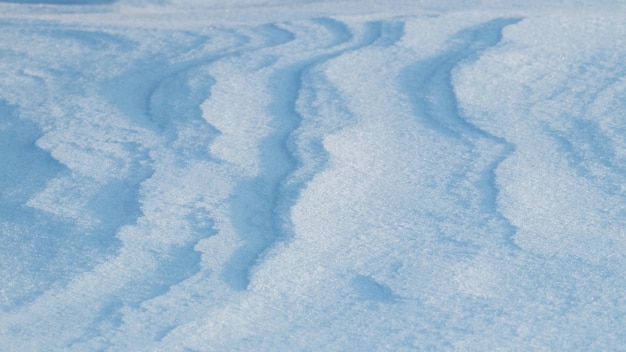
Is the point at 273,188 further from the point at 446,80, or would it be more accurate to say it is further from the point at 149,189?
the point at 446,80

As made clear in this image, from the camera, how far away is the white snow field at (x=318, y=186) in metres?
0.58

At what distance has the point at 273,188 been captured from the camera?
2.43 feet

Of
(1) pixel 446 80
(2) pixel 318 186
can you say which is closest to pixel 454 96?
(1) pixel 446 80

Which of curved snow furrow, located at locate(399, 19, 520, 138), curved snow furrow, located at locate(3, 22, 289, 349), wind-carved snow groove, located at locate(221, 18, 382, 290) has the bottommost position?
curved snow furrow, located at locate(3, 22, 289, 349)

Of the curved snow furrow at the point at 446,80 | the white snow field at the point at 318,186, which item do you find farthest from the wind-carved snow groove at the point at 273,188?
the curved snow furrow at the point at 446,80

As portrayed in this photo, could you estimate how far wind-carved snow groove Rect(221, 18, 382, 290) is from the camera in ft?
2.10

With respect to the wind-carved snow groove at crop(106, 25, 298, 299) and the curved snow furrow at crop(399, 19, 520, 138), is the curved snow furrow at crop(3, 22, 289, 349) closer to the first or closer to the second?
the wind-carved snow groove at crop(106, 25, 298, 299)

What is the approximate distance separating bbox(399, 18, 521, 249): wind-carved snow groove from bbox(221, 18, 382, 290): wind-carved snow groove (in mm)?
109

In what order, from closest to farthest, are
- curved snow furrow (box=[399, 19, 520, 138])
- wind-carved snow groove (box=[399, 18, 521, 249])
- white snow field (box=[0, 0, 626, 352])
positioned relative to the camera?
1. white snow field (box=[0, 0, 626, 352])
2. wind-carved snow groove (box=[399, 18, 521, 249])
3. curved snow furrow (box=[399, 19, 520, 138])

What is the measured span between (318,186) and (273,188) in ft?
0.11

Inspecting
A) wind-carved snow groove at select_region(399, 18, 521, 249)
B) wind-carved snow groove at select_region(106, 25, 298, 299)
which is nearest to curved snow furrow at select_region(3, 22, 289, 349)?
wind-carved snow groove at select_region(106, 25, 298, 299)

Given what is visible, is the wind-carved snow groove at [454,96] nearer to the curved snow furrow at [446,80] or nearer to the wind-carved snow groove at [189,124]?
the curved snow furrow at [446,80]

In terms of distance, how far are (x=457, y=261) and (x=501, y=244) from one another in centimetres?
4

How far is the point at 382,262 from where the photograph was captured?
632 mm
